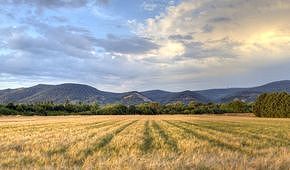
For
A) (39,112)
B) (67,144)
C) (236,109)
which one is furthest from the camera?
(236,109)

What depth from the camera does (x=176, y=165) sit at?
980 cm

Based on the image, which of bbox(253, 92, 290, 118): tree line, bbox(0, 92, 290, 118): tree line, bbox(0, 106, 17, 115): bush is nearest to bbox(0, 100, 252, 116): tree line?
bbox(0, 92, 290, 118): tree line

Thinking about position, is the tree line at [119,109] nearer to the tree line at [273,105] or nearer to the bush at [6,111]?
the bush at [6,111]

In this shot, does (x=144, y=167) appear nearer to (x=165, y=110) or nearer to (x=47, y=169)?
(x=47, y=169)

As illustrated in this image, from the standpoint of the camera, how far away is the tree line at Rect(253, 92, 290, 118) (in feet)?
384

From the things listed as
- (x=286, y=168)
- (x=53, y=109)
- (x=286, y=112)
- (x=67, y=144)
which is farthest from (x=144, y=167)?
(x=53, y=109)

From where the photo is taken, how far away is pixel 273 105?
397 feet

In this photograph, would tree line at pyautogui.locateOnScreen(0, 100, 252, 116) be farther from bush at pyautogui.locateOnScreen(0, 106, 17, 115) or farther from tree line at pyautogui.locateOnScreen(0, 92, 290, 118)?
bush at pyautogui.locateOnScreen(0, 106, 17, 115)

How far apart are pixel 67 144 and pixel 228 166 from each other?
33.7 feet

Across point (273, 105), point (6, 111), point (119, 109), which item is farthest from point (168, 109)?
point (6, 111)

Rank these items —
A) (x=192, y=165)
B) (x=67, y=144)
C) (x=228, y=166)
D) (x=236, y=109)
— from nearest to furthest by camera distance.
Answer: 1. (x=228, y=166)
2. (x=192, y=165)
3. (x=67, y=144)
4. (x=236, y=109)

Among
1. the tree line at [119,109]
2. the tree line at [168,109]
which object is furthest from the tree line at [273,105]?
the tree line at [119,109]

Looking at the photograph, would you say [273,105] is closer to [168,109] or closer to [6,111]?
[168,109]

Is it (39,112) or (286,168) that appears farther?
(39,112)
